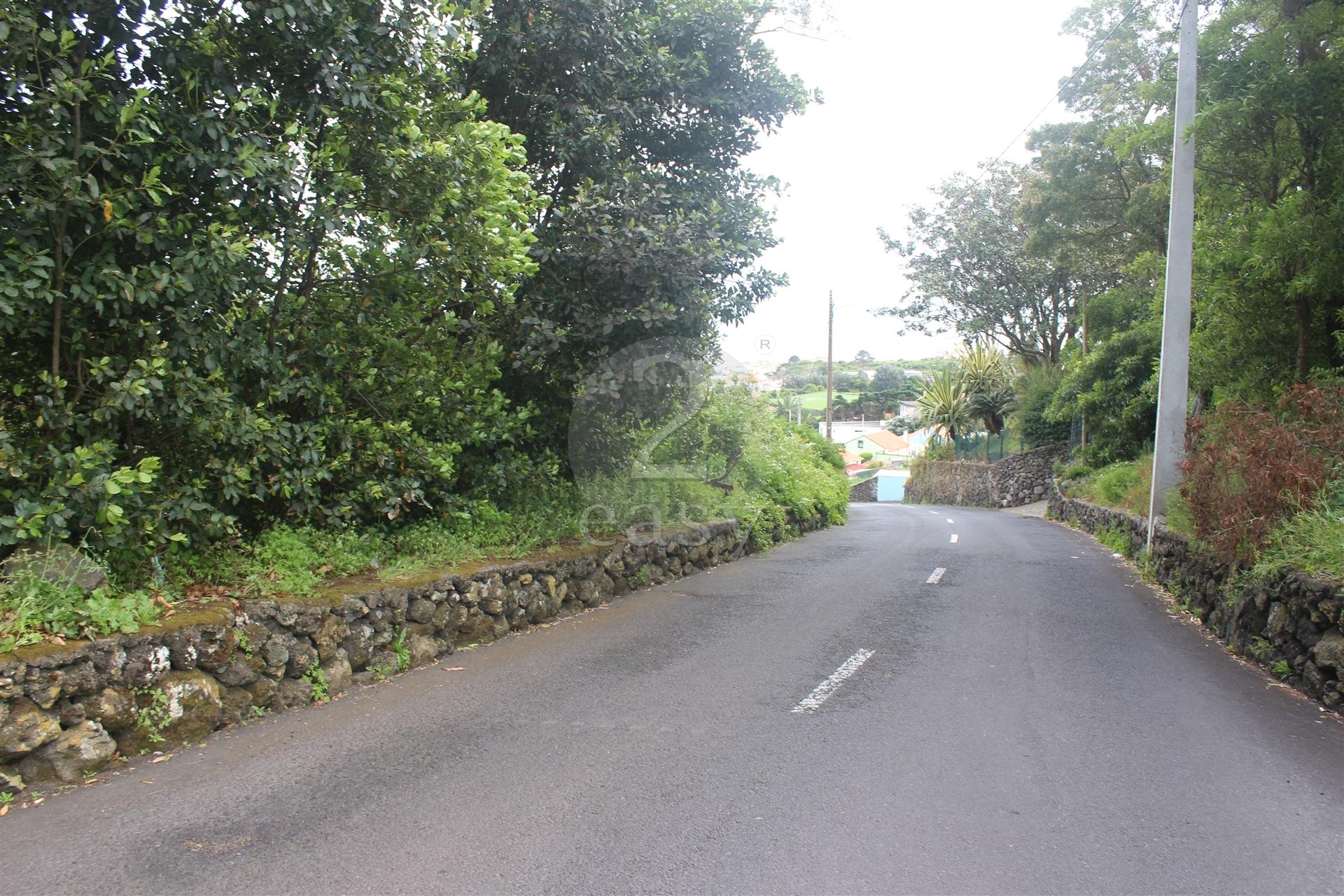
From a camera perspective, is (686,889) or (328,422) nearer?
(686,889)

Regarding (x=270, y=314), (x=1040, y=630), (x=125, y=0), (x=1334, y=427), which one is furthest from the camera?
(x=1040, y=630)

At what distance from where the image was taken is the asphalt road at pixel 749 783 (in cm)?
418

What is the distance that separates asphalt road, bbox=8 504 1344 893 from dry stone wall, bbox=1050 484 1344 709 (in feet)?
0.87

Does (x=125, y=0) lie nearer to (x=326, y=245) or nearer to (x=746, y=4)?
(x=326, y=245)

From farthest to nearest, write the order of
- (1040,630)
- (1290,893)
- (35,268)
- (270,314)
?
(1040,630), (270,314), (35,268), (1290,893)

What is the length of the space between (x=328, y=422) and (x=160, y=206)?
7.51 feet

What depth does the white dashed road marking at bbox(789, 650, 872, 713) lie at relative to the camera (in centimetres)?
673

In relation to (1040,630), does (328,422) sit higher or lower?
higher

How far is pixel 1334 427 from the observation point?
348 inches

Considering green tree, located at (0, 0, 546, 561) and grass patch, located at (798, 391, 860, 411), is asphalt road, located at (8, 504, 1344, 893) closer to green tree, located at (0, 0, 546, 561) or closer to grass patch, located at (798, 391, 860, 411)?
green tree, located at (0, 0, 546, 561)

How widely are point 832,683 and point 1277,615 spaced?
159 inches

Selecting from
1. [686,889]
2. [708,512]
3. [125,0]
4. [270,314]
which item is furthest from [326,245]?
[708,512]

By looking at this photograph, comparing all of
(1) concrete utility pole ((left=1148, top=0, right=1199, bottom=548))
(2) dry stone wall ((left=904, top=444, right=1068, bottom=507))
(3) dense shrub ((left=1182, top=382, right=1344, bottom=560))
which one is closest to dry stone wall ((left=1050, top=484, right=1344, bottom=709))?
(3) dense shrub ((left=1182, top=382, right=1344, bottom=560))

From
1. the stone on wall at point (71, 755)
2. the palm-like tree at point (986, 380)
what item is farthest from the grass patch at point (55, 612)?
the palm-like tree at point (986, 380)
